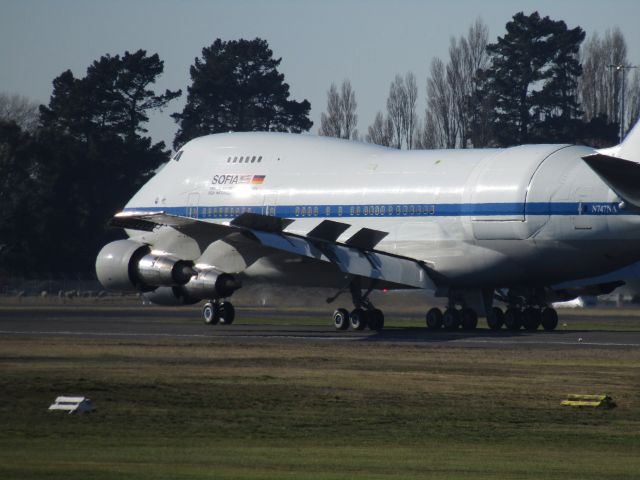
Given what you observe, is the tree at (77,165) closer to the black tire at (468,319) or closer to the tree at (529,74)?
the tree at (529,74)

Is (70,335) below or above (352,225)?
below

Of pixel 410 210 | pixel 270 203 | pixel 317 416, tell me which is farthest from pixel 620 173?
pixel 317 416

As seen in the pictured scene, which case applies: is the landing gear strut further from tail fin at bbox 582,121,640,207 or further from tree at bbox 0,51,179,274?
tree at bbox 0,51,179,274

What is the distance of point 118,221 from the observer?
1732 inches

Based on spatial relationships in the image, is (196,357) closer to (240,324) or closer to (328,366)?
(328,366)

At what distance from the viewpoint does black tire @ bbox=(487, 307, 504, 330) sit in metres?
45.5

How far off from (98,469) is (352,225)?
29.9 m

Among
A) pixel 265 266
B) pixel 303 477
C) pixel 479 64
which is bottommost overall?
pixel 303 477

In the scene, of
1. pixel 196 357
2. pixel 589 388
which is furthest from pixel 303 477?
pixel 196 357

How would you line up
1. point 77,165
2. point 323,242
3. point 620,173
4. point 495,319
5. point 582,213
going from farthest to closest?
1. point 77,165
2. point 495,319
3. point 323,242
4. point 582,213
5. point 620,173

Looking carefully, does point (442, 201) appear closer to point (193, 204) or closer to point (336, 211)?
point (336, 211)

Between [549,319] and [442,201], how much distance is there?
17.8 ft

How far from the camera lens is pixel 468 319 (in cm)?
4531

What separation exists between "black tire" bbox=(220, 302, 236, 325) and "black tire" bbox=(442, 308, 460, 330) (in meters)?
7.40
